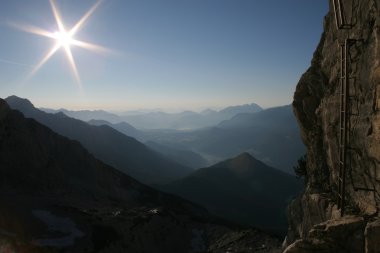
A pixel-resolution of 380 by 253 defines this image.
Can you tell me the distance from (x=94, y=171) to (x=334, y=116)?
96.7m

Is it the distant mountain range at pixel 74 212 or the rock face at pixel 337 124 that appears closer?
the rock face at pixel 337 124

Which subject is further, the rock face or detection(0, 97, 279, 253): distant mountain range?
detection(0, 97, 279, 253): distant mountain range

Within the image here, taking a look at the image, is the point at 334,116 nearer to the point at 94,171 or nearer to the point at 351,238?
the point at 351,238

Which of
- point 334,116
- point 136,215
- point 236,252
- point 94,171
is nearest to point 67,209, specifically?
point 136,215

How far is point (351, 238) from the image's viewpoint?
49.4ft

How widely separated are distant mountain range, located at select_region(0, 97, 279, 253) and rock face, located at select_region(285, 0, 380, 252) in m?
25.5

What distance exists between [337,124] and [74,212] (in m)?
55.7

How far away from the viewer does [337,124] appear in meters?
25.6

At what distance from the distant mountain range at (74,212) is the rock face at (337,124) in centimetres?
2547

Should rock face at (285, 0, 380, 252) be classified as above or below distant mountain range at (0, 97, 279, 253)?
above

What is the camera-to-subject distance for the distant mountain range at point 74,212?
5647cm

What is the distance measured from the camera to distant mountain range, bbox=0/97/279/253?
56469 mm

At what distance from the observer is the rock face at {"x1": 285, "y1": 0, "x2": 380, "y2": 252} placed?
59.0ft

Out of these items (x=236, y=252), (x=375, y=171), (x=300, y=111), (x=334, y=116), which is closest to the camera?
(x=375, y=171)
